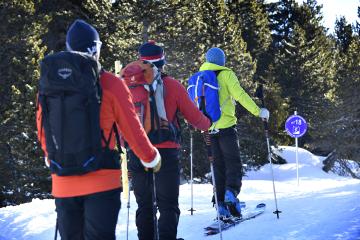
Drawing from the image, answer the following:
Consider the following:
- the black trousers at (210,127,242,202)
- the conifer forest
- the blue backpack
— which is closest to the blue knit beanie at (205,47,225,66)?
the blue backpack

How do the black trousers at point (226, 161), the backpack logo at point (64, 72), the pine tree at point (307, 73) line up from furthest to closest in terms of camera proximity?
the pine tree at point (307, 73) → the black trousers at point (226, 161) → the backpack logo at point (64, 72)

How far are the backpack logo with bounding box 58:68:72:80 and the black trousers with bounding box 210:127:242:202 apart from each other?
3.91m

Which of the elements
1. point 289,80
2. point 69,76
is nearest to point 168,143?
point 69,76

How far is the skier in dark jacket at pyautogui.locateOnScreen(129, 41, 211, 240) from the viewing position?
180 inches

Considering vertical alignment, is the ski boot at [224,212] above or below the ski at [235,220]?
above

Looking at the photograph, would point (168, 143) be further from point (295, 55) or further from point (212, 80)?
point (295, 55)

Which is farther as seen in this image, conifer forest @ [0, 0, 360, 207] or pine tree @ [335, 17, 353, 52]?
pine tree @ [335, 17, 353, 52]

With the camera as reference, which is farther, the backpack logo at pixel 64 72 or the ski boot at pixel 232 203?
the ski boot at pixel 232 203

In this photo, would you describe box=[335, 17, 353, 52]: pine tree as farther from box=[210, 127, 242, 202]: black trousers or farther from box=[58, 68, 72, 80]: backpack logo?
box=[58, 68, 72, 80]: backpack logo

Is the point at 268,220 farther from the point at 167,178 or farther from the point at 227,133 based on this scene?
the point at 167,178

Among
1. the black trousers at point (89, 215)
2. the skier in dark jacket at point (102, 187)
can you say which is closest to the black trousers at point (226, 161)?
the skier in dark jacket at point (102, 187)

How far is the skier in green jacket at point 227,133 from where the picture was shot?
6367 mm

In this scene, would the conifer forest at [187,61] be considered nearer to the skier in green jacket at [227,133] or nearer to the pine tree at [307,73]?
the pine tree at [307,73]

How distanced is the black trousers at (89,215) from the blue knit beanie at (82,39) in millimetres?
957
